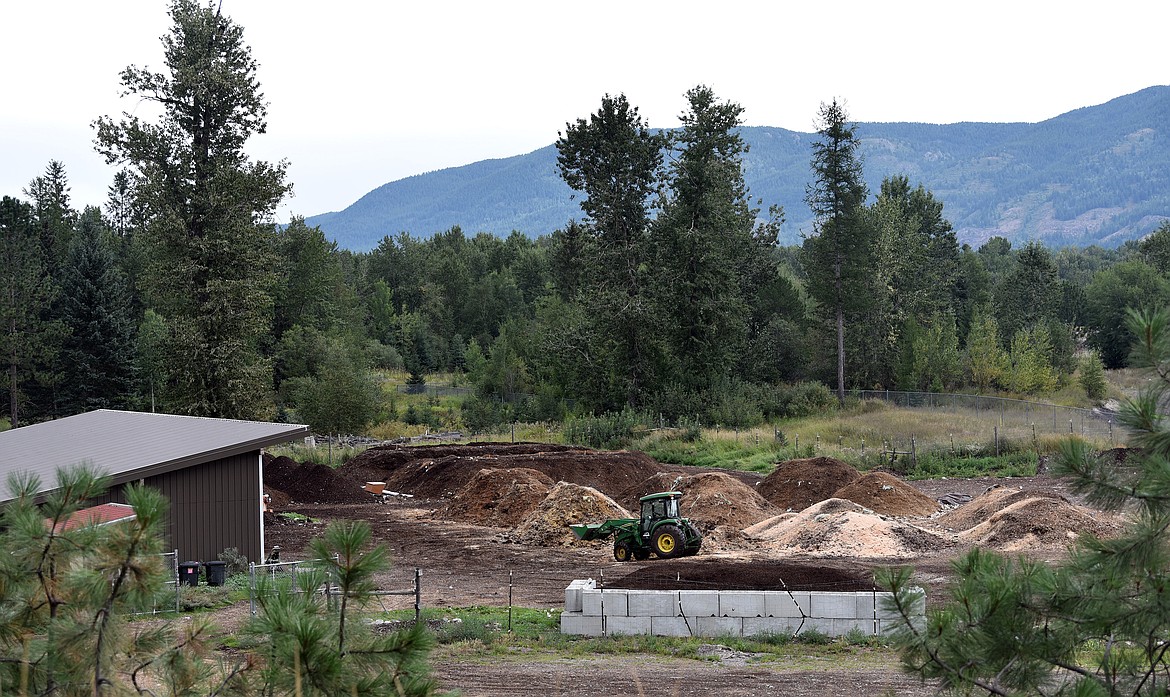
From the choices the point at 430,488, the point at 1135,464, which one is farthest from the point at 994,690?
the point at 430,488

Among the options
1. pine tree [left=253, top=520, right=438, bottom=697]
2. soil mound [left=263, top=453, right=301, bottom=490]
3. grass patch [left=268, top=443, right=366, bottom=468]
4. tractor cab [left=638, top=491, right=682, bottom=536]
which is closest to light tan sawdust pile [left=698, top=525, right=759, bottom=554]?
tractor cab [left=638, top=491, right=682, bottom=536]

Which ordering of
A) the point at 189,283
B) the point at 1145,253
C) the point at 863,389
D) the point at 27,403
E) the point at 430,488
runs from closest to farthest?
the point at 430,488 → the point at 189,283 → the point at 27,403 → the point at 863,389 → the point at 1145,253

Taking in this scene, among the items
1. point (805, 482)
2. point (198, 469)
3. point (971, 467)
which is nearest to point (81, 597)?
point (198, 469)

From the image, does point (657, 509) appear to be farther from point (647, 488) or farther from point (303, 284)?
point (303, 284)

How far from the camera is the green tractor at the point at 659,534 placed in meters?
23.2

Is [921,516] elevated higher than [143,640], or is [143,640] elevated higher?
[143,640]

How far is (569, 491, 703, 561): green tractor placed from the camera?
23188 millimetres

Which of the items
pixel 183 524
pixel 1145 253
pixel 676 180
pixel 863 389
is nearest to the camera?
pixel 183 524

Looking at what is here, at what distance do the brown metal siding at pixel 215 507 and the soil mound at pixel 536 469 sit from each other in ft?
45.5

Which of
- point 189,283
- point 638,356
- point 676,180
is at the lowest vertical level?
point 638,356

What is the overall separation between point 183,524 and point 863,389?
50.0 meters

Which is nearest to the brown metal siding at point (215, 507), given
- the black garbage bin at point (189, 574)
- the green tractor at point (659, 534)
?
the black garbage bin at point (189, 574)

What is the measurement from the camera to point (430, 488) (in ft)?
121

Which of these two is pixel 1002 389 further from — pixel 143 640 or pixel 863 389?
pixel 143 640
